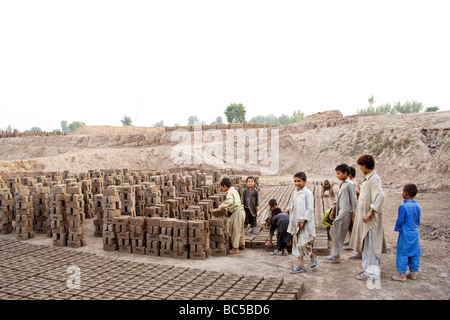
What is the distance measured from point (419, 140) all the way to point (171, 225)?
17.3 meters

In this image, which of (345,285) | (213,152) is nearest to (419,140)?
(213,152)

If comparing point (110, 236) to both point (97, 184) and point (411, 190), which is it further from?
point (411, 190)

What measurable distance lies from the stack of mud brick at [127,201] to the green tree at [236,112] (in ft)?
172

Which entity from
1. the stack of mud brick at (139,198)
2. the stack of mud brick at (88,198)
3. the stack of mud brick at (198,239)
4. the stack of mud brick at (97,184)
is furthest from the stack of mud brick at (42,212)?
the stack of mud brick at (198,239)

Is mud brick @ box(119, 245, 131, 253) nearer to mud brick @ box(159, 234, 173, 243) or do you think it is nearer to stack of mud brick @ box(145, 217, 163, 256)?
stack of mud brick @ box(145, 217, 163, 256)

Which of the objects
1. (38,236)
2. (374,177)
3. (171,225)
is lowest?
(38,236)

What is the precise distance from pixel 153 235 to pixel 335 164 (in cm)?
1806

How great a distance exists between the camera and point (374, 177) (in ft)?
18.0

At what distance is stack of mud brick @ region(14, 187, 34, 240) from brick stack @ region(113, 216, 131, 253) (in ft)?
10.0

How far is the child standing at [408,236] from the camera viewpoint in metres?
5.35

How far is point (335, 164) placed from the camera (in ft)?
75.2

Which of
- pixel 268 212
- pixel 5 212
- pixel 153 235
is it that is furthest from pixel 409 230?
pixel 5 212
